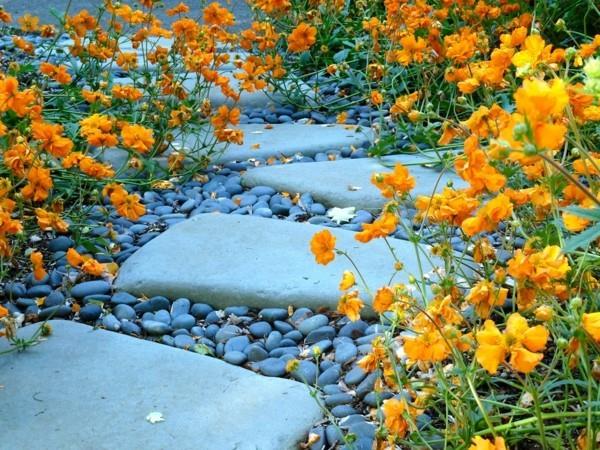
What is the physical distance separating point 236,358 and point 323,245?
0.49 m

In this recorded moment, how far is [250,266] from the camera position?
81.8 inches

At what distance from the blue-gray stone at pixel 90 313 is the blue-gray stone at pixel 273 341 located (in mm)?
374

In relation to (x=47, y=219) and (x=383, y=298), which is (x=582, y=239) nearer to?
(x=383, y=298)

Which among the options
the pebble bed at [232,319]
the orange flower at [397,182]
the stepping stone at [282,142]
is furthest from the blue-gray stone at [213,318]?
the stepping stone at [282,142]

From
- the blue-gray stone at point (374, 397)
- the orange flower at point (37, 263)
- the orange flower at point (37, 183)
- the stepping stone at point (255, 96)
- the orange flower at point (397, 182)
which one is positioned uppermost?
the orange flower at point (397, 182)

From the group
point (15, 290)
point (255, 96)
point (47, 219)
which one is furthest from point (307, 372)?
point (255, 96)

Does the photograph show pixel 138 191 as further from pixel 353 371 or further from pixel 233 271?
pixel 353 371

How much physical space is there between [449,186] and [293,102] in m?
2.04

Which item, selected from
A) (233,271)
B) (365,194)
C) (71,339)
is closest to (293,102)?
(365,194)

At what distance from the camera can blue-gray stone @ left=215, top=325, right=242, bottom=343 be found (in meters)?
1.88

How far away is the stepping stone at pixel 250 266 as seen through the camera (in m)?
1.97

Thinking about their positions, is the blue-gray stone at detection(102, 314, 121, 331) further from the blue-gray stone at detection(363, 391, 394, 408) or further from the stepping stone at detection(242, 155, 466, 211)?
the stepping stone at detection(242, 155, 466, 211)

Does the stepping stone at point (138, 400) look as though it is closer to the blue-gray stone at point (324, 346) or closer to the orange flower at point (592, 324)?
the blue-gray stone at point (324, 346)

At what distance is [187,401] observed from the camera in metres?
1.59
